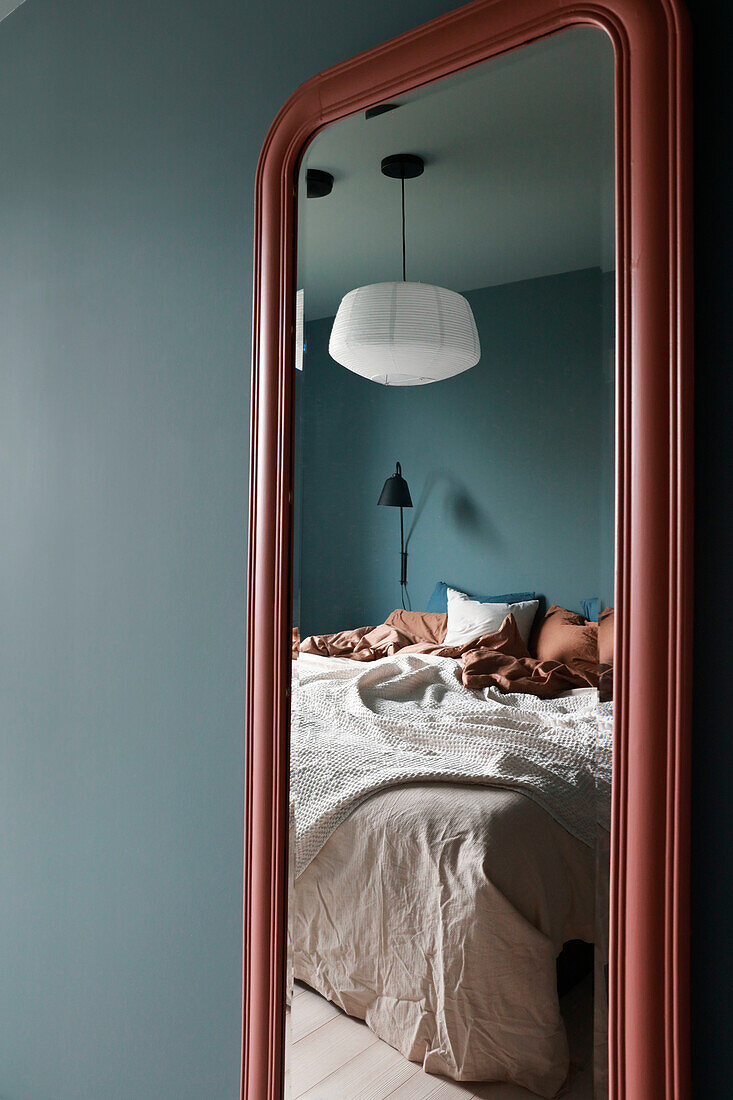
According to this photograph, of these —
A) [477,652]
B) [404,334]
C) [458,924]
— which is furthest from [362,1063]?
[404,334]

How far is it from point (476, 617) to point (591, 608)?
0.50ft

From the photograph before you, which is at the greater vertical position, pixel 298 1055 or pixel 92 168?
pixel 92 168

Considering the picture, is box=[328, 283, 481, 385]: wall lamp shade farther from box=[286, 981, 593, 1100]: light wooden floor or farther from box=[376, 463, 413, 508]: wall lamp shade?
box=[286, 981, 593, 1100]: light wooden floor

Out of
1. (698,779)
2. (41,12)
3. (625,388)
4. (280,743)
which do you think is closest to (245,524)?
(280,743)

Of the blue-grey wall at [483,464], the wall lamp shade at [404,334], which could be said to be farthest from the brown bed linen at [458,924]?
the wall lamp shade at [404,334]

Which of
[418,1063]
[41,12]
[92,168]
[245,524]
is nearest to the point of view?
[418,1063]

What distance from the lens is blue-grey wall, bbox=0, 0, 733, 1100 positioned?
1.34 metres

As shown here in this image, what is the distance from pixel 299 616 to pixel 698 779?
1.87 feet

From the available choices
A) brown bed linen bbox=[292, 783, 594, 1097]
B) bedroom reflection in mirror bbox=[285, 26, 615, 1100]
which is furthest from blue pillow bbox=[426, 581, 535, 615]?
brown bed linen bbox=[292, 783, 594, 1097]

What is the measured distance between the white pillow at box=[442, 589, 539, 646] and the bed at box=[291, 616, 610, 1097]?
0.04m

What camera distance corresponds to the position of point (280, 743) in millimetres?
1201

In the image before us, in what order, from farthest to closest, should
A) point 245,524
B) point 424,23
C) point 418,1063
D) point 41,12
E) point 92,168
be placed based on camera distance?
point 41,12 → point 92,168 → point 245,524 → point 424,23 → point 418,1063

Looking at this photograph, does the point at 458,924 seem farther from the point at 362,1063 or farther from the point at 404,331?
the point at 404,331

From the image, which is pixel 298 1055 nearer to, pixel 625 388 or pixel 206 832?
pixel 206 832
